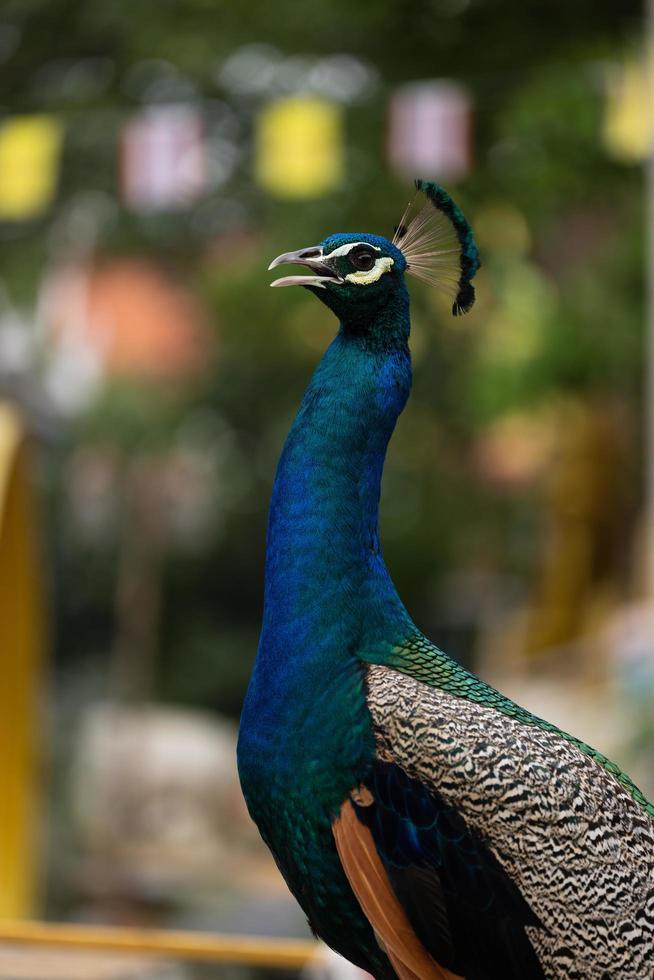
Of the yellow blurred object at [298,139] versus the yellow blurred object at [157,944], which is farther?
the yellow blurred object at [298,139]

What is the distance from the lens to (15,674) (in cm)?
321

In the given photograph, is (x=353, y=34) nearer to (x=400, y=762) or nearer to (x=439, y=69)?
(x=439, y=69)

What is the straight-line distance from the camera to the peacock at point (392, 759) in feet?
4.35

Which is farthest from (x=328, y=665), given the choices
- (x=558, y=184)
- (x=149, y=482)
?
(x=149, y=482)

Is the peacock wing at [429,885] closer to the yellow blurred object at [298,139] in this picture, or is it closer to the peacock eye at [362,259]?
the peacock eye at [362,259]

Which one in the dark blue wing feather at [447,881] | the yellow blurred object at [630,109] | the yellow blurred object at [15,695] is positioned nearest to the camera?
the dark blue wing feather at [447,881]

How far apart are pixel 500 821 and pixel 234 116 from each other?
7.89 metres

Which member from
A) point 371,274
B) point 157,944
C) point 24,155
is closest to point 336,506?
point 371,274

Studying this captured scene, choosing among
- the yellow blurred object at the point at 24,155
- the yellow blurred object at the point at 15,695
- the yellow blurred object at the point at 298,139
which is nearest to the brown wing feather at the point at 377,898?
the yellow blurred object at the point at 15,695

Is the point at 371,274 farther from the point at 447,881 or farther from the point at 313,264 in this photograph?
the point at 447,881

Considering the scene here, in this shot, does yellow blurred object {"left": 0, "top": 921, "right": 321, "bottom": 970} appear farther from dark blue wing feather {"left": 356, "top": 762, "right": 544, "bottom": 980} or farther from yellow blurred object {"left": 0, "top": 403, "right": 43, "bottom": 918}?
yellow blurred object {"left": 0, "top": 403, "right": 43, "bottom": 918}

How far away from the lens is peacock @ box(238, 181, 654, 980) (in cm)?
133

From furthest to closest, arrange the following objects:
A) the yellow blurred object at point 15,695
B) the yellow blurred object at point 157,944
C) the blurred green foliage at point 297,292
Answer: the blurred green foliage at point 297,292, the yellow blurred object at point 15,695, the yellow blurred object at point 157,944

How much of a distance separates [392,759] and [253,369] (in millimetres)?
7938
